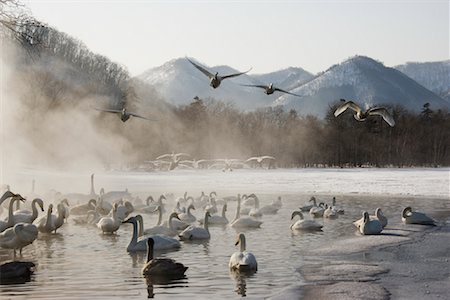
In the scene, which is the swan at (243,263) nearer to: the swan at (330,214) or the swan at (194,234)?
the swan at (194,234)

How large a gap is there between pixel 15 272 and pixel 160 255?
4.67 metres

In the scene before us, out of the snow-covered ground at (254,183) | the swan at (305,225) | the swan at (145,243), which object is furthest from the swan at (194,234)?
the snow-covered ground at (254,183)

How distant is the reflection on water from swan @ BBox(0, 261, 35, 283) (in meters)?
0.32

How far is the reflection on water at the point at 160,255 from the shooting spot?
1324cm

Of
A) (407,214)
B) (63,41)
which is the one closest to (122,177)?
(407,214)

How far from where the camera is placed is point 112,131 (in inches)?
3388

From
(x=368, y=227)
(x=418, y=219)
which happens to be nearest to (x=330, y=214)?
(x=418, y=219)

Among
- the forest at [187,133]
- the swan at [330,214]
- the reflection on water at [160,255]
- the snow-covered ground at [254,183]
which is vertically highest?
the forest at [187,133]

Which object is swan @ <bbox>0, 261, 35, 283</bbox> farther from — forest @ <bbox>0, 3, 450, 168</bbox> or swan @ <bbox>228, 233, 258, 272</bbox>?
forest @ <bbox>0, 3, 450, 168</bbox>

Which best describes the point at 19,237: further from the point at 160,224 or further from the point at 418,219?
the point at 418,219

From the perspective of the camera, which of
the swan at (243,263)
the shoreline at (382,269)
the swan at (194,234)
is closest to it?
the shoreline at (382,269)

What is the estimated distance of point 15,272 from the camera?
565 inches

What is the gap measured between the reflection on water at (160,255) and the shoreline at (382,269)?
25.6 inches

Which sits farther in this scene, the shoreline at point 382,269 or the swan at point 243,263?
the swan at point 243,263
